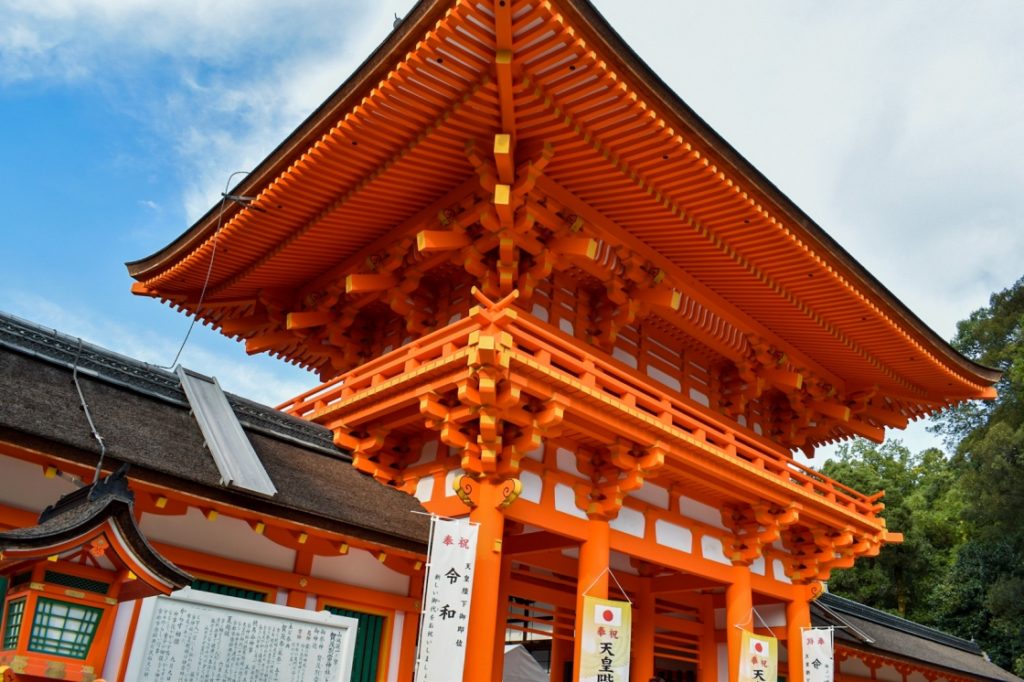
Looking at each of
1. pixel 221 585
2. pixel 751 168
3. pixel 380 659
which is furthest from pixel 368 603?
pixel 751 168

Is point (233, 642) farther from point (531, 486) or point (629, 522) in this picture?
point (629, 522)

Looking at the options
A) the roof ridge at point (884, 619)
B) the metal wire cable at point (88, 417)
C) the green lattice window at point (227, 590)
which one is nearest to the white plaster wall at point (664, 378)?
the green lattice window at point (227, 590)

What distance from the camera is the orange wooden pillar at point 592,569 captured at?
359 inches

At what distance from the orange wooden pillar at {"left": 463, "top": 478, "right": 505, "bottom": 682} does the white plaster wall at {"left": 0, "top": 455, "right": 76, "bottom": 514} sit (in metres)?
3.95

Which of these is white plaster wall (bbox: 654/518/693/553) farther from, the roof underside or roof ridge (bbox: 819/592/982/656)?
roof ridge (bbox: 819/592/982/656)

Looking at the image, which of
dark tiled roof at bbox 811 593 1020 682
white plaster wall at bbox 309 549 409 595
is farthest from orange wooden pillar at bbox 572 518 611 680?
dark tiled roof at bbox 811 593 1020 682

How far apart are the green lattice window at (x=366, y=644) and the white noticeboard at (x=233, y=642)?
8.27 feet

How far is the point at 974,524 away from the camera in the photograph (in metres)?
31.6

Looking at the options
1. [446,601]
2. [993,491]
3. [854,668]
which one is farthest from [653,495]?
[993,491]

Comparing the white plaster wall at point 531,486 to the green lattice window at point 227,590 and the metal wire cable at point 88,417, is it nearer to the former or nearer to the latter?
the green lattice window at point 227,590

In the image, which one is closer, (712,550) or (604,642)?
(604,642)

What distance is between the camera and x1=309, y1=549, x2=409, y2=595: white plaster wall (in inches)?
340

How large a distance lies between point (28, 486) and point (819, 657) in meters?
10.6

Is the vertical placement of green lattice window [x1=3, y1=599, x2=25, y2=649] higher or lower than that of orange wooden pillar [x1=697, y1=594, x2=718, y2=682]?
lower
